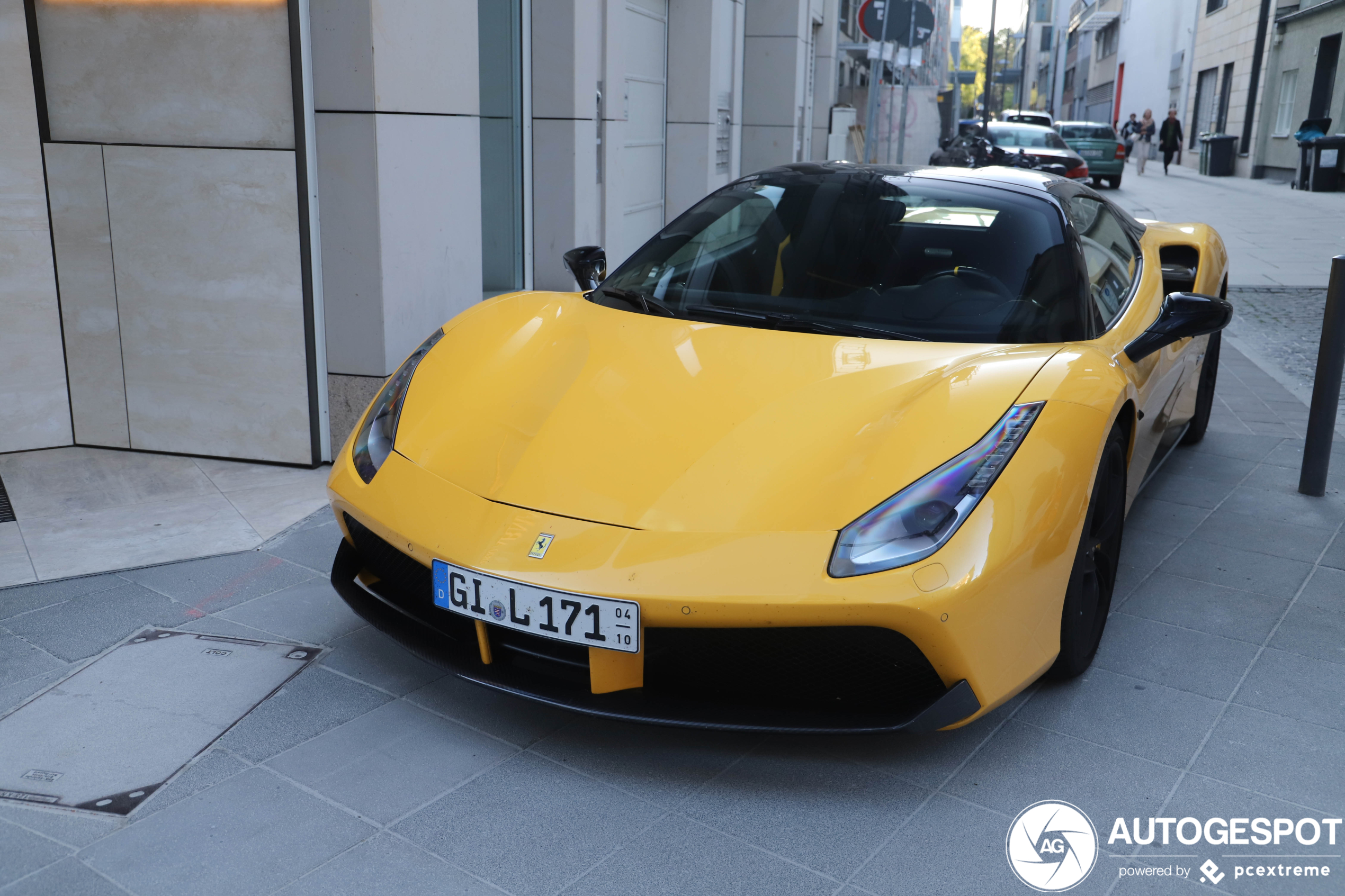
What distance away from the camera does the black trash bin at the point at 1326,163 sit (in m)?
21.2

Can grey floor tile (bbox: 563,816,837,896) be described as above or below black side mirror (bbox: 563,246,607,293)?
below

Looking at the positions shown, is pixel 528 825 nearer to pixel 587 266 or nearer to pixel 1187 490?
pixel 587 266

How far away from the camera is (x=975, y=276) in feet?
10.2

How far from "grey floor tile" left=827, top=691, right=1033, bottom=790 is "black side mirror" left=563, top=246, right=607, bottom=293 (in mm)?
1897

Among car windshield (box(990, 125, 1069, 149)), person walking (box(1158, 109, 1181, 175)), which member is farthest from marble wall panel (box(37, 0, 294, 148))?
person walking (box(1158, 109, 1181, 175))

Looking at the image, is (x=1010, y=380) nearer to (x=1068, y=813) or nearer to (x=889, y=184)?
(x=1068, y=813)

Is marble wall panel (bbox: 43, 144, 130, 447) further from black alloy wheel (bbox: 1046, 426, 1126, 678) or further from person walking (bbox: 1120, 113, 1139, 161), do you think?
person walking (bbox: 1120, 113, 1139, 161)

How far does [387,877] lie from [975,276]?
2.17m

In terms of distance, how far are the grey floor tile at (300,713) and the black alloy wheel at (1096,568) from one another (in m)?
1.65

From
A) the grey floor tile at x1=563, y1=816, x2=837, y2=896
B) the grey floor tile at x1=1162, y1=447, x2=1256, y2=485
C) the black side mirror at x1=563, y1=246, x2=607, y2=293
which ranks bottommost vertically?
the grey floor tile at x1=563, y1=816, x2=837, y2=896

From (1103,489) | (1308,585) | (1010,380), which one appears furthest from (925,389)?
(1308,585)

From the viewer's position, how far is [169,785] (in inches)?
90.3

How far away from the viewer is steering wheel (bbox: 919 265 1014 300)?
10.1 feet

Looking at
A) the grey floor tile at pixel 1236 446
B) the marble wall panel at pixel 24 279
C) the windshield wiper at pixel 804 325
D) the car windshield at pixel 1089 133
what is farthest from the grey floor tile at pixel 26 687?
the car windshield at pixel 1089 133
